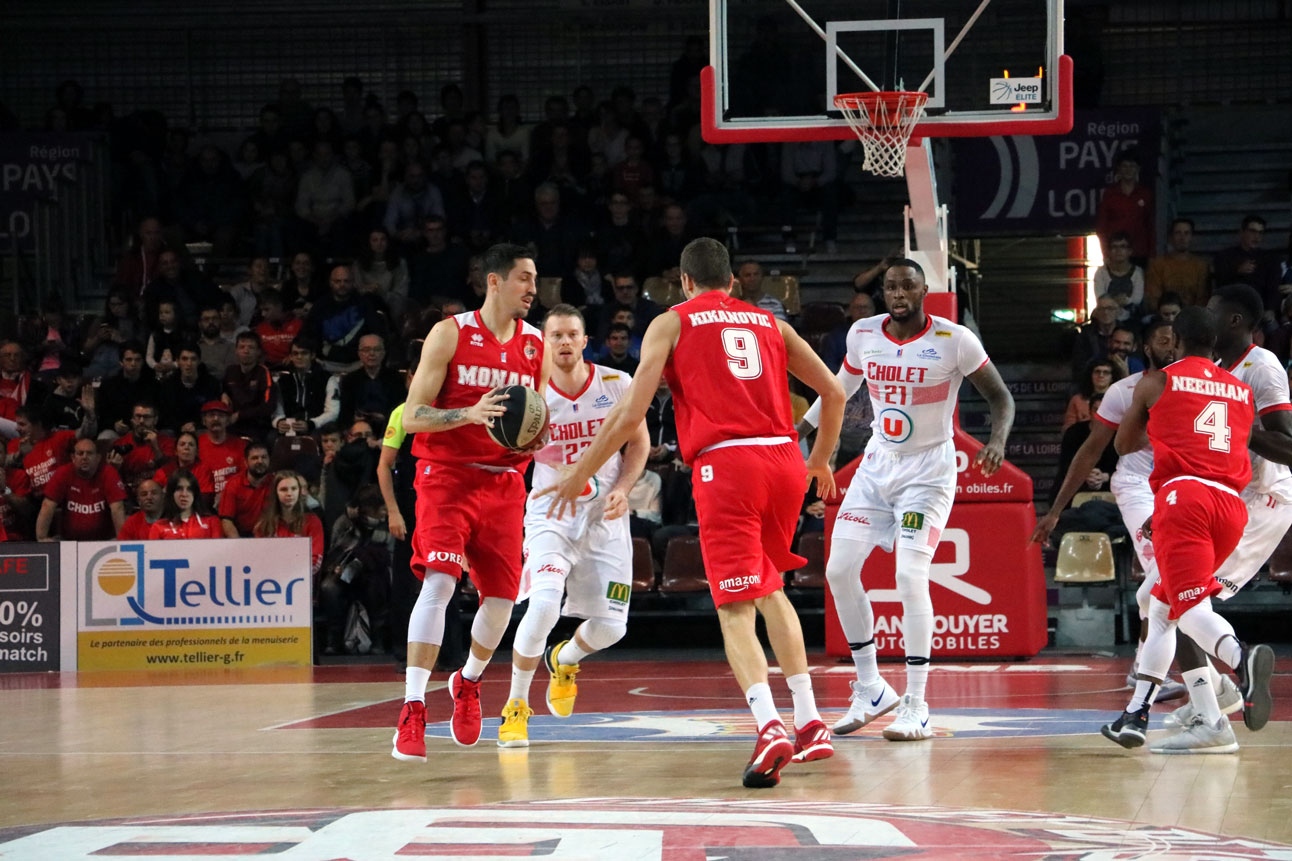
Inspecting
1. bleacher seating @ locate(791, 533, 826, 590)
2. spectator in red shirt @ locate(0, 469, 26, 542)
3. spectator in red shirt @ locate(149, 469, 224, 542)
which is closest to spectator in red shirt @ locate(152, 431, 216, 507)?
spectator in red shirt @ locate(149, 469, 224, 542)

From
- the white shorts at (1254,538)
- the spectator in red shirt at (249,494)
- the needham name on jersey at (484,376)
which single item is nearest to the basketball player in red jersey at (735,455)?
the needham name on jersey at (484,376)

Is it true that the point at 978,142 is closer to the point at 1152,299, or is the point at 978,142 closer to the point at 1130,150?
the point at 1130,150

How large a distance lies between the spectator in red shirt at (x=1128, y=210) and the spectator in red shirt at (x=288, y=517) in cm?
860

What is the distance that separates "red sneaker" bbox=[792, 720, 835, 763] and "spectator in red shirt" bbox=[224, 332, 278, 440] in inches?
416

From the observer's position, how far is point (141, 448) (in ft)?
52.5

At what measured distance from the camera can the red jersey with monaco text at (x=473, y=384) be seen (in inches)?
305

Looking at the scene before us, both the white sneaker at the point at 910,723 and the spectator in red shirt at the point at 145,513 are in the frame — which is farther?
the spectator in red shirt at the point at 145,513

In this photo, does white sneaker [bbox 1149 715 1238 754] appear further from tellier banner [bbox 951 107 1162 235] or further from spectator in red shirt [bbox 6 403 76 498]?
tellier banner [bbox 951 107 1162 235]

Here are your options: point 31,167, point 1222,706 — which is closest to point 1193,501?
point 1222,706

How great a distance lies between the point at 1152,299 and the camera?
1655cm

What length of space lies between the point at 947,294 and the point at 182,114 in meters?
14.2

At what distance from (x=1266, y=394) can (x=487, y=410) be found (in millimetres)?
3529

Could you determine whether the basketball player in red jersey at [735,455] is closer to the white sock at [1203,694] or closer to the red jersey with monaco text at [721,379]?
the red jersey with monaco text at [721,379]

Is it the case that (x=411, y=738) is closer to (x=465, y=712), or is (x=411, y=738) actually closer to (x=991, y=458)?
(x=465, y=712)
